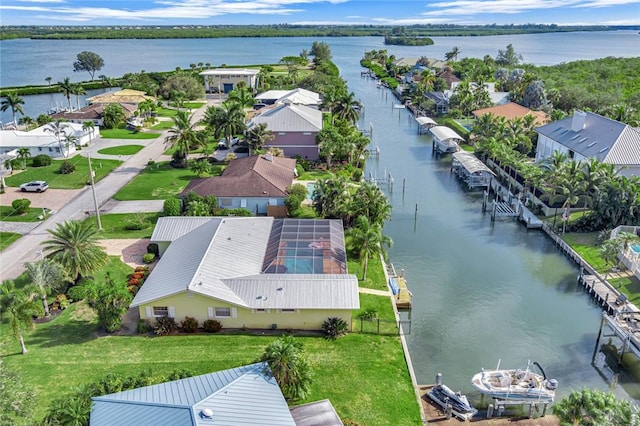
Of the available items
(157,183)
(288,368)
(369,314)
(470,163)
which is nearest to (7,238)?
(157,183)

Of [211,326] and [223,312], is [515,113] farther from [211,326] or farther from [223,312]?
[211,326]

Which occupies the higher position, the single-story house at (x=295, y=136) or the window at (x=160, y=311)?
the single-story house at (x=295, y=136)

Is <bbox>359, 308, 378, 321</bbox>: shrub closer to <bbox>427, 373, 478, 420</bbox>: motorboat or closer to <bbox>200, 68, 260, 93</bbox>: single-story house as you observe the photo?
<bbox>427, 373, 478, 420</bbox>: motorboat

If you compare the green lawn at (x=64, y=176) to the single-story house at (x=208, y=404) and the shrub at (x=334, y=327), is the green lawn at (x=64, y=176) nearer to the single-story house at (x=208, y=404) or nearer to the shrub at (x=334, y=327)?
the shrub at (x=334, y=327)

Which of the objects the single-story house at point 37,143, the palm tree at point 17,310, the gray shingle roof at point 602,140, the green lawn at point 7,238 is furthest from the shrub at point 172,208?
the gray shingle roof at point 602,140

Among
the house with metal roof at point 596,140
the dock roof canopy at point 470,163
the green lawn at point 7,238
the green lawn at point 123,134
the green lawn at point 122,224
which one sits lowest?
the green lawn at point 7,238

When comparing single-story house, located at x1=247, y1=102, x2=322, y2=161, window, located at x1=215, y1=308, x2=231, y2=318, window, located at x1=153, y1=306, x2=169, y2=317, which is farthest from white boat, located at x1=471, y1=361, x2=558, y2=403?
single-story house, located at x1=247, y1=102, x2=322, y2=161

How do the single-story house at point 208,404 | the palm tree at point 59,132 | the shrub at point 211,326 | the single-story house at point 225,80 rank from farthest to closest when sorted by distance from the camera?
1. the single-story house at point 225,80
2. the palm tree at point 59,132
3. the shrub at point 211,326
4. the single-story house at point 208,404
